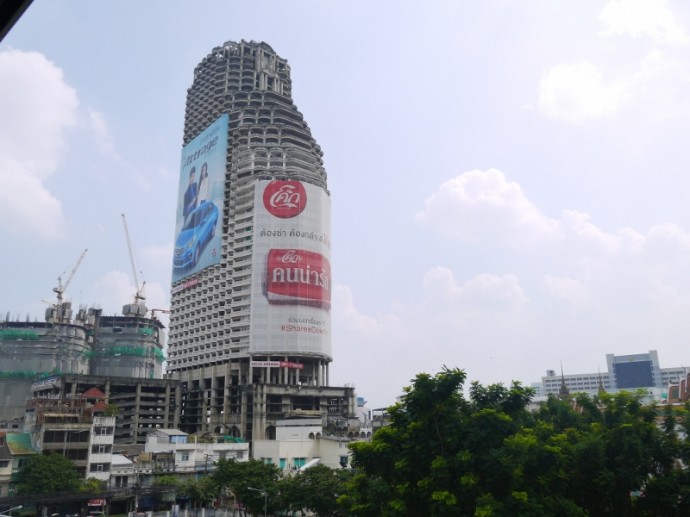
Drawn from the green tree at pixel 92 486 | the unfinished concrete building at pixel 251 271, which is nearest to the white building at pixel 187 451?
the green tree at pixel 92 486

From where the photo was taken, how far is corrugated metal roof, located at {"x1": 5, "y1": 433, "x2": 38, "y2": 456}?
71562mm

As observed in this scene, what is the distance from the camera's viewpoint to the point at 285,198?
480 ft

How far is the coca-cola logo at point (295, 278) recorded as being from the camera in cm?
13962

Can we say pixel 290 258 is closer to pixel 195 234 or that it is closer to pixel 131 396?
pixel 195 234

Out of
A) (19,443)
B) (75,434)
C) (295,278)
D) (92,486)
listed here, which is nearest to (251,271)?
(295,278)

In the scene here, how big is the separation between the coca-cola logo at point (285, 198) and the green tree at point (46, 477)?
85411mm

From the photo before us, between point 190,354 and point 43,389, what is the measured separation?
121 feet

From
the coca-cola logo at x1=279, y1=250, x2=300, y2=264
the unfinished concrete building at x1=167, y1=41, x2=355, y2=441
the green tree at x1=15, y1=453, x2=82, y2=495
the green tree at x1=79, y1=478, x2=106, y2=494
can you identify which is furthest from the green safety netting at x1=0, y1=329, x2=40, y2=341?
the green tree at x1=15, y1=453, x2=82, y2=495

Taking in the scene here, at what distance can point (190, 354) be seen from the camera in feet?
523

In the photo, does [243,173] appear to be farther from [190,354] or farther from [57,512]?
[57,512]

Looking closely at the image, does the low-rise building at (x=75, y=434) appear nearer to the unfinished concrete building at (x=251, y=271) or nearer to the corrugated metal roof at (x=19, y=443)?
the corrugated metal roof at (x=19, y=443)

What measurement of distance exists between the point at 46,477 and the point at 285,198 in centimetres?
9144

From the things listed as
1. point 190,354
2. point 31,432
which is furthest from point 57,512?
point 190,354

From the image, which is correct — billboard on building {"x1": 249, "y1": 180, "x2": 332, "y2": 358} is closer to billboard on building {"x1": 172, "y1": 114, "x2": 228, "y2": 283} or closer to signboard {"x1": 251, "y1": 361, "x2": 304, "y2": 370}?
signboard {"x1": 251, "y1": 361, "x2": 304, "y2": 370}
